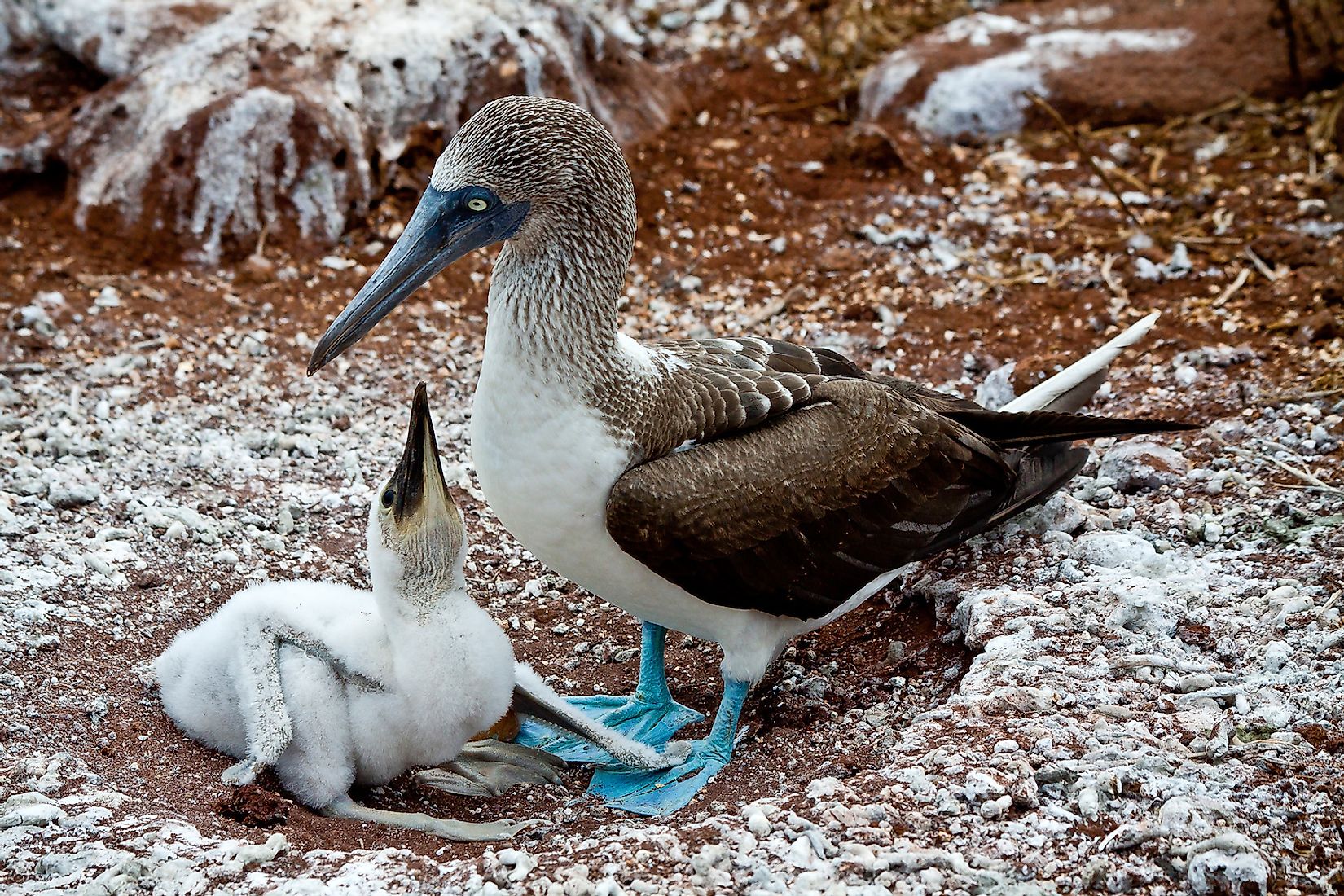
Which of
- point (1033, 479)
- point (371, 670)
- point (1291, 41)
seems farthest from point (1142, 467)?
point (1291, 41)

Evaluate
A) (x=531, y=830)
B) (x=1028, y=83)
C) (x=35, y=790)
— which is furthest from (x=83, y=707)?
(x=1028, y=83)

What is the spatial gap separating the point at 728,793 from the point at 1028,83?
5597 millimetres

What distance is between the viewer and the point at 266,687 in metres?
3.87

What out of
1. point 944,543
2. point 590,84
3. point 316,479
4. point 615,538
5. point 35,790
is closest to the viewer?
point 35,790

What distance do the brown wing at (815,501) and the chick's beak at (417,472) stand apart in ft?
2.05

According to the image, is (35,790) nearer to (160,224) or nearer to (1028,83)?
(160,224)

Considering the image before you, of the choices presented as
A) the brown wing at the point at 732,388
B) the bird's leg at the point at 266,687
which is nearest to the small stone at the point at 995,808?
the brown wing at the point at 732,388

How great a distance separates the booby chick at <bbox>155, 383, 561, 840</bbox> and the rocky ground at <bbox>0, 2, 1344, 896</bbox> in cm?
12

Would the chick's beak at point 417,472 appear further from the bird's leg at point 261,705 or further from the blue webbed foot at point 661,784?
the blue webbed foot at point 661,784

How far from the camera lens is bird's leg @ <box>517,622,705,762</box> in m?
4.54

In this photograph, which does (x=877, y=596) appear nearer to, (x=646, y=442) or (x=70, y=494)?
(x=646, y=442)

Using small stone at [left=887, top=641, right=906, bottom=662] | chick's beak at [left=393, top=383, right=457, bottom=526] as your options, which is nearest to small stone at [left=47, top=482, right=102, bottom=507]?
chick's beak at [left=393, top=383, right=457, bottom=526]

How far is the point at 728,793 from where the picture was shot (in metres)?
4.06

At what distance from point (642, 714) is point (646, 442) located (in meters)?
1.11
